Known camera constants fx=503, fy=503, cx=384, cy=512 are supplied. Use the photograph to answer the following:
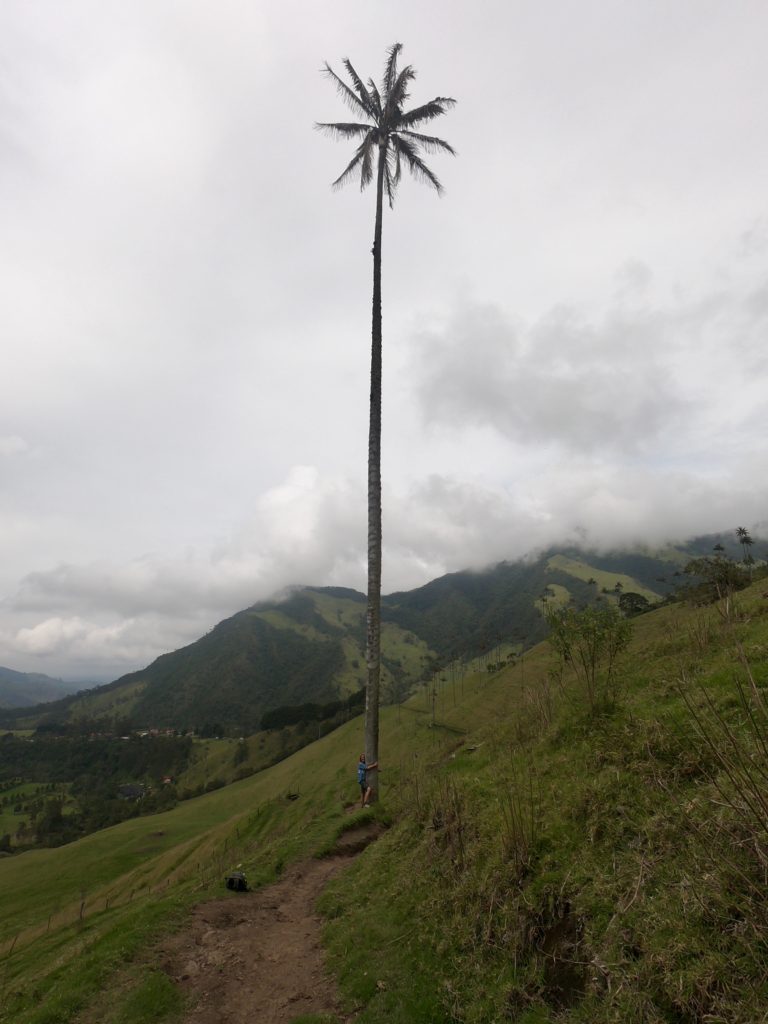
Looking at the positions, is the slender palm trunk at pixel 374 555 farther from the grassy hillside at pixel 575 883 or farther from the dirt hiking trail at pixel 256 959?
the dirt hiking trail at pixel 256 959

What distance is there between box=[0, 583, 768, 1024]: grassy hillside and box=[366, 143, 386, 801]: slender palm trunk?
3.83 m

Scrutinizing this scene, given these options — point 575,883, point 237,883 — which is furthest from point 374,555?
point 575,883

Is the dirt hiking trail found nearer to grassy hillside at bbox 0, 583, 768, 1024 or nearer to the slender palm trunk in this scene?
grassy hillside at bbox 0, 583, 768, 1024

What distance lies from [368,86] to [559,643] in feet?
72.1

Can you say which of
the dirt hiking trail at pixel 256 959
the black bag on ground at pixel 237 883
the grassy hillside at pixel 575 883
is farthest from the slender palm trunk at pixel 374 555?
the black bag on ground at pixel 237 883

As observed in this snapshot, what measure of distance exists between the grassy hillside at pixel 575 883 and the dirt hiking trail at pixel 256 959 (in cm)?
45

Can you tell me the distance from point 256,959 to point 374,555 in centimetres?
1134

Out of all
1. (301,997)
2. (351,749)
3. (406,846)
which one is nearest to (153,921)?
(301,997)

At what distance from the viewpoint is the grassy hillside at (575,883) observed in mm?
4605

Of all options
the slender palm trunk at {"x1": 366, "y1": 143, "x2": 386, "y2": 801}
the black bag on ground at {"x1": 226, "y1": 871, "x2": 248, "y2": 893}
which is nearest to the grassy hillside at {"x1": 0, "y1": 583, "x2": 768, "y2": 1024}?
the black bag on ground at {"x1": 226, "y1": 871, "x2": 248, "y2": 893}

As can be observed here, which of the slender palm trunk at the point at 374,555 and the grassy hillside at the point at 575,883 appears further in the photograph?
the slender palm trunk at the point at 374,555

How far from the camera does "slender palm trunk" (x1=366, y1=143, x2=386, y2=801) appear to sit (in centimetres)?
1778

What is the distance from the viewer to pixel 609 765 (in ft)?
27.5

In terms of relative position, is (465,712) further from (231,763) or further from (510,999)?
(231,763)
